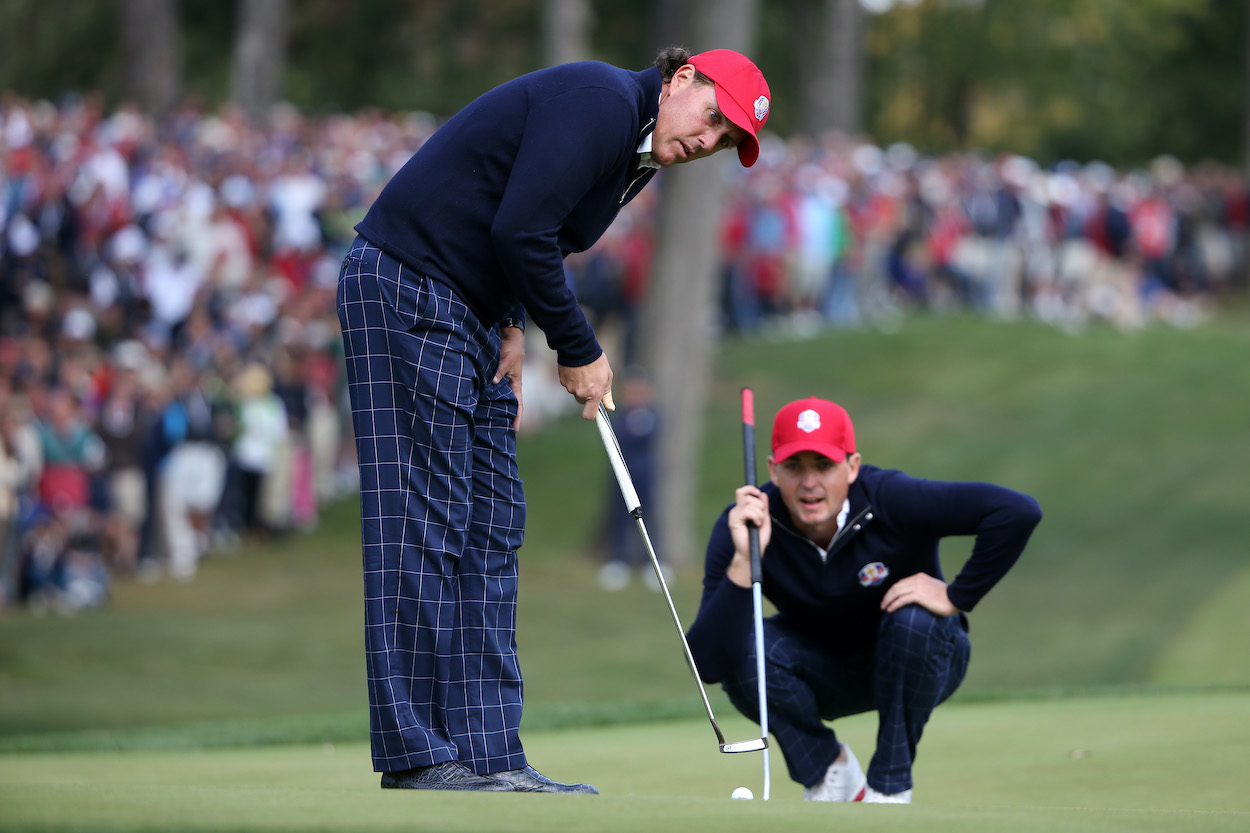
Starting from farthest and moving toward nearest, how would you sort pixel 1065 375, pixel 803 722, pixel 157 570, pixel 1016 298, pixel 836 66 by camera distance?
pixel 836 66, pixel 1016 298, pixel 1065 375, pixel 157 570, pixel 803 722

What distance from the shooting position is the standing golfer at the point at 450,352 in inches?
170

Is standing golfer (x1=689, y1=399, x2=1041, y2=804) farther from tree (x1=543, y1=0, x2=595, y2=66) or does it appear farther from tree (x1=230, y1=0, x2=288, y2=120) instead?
tree (x1=230, y1=0, x2=288, y2=120)

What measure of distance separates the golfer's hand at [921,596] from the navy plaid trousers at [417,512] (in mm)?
1422

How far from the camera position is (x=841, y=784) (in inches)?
213

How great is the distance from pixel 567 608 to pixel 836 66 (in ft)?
53.8

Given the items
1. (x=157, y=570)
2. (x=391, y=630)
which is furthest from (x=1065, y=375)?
(x=391, y=630)

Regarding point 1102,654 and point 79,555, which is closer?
point 1102,654

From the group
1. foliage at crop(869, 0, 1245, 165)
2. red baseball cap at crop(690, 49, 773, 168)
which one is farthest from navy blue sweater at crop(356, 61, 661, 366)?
foliage at crop(869, 0, 1245, 165)

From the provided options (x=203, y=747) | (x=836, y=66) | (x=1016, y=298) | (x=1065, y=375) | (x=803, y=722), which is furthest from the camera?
(x=836, y=66)

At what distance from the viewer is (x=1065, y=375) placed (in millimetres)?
21328

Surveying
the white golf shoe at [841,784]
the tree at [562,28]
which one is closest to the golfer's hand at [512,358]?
the white golf shoe at [841,784]

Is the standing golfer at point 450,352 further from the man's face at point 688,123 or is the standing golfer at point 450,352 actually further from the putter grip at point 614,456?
the putter grip at point 614,456

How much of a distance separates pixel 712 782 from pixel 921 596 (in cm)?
102

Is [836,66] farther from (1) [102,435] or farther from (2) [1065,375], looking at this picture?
(1) [102,435]
